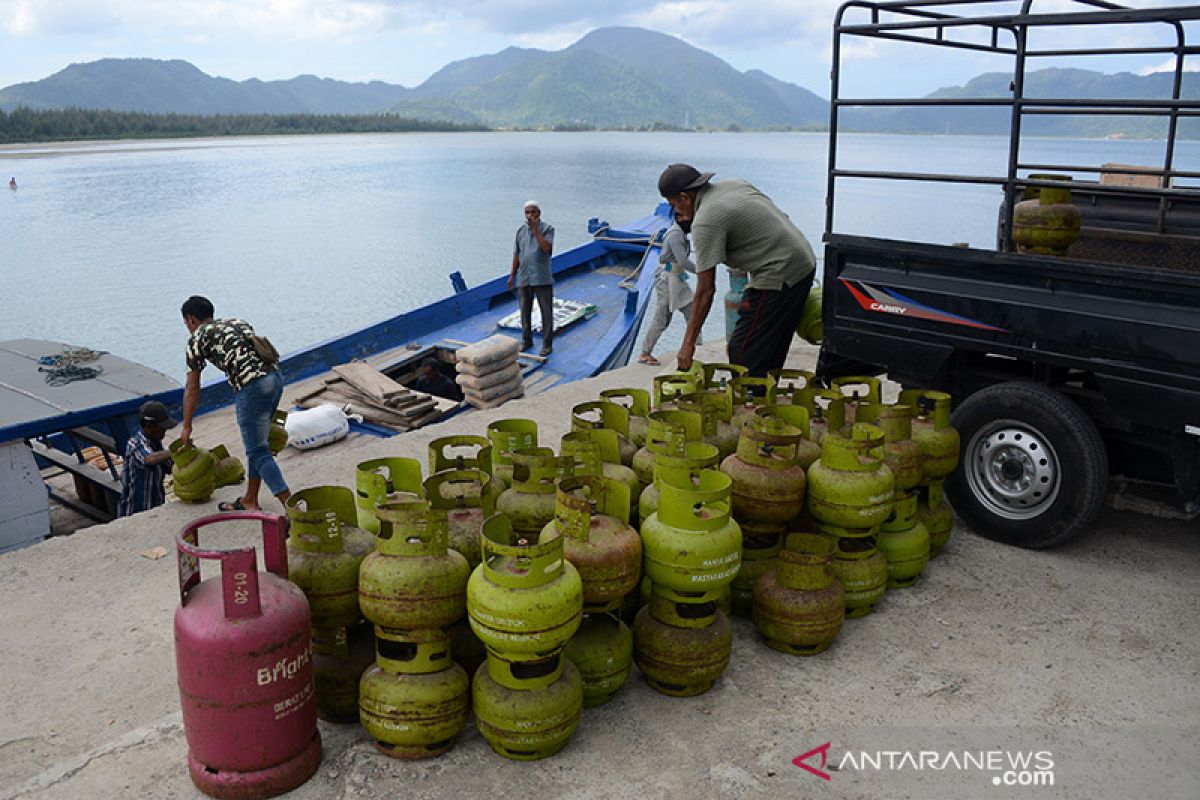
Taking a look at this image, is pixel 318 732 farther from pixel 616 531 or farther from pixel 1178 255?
pixel 1178 255

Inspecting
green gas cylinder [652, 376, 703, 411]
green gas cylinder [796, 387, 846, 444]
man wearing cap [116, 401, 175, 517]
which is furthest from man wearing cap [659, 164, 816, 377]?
man wearing cap [116, 401, 175, 517]

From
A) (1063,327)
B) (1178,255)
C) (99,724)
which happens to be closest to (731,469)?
(1063,327)

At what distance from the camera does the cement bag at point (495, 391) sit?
963 cm

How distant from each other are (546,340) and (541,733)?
8.68m

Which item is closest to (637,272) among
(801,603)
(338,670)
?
(801,603)

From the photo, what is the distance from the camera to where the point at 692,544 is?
3646 millimetres

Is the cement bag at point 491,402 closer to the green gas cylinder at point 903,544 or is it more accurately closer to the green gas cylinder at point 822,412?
the green gas cylinder at point 822,412

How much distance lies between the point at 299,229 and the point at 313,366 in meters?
33.7

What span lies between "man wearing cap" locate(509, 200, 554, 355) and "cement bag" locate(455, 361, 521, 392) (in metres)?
1.87

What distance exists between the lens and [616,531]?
3.69 m

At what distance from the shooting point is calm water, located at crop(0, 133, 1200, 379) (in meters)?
25.5

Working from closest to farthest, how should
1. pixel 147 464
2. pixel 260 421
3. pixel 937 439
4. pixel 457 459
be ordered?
pixel 457 459
pixel 937 439
pixel 260 421
pixel 147 464

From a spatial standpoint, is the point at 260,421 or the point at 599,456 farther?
the point at 260,421

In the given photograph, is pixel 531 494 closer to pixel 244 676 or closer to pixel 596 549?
pixel 596 549
